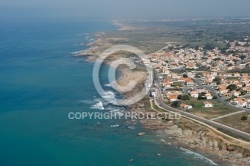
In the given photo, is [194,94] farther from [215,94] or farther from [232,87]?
[232,87]

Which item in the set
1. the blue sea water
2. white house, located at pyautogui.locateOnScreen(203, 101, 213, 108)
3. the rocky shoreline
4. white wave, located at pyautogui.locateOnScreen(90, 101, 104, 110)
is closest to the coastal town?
white house, located at pyautogui.locateOnScreen(203, 101, 213, 108)

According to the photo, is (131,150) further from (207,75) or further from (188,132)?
(207,75)

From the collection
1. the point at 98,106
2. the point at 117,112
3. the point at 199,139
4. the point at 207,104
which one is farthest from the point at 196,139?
the point at 98,106

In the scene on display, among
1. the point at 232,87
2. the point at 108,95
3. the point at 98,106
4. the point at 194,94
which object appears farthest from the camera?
the point at 232,87

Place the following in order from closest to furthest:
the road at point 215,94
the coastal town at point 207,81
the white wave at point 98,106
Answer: the coastal town at point 207,81 < the road at point 215,94 < the white wave at point 98,106

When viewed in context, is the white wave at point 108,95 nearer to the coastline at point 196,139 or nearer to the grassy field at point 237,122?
the coastline at point 196,139

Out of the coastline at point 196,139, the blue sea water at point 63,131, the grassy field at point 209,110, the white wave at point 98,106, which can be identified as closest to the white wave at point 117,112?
the blue sea water at point 63,131

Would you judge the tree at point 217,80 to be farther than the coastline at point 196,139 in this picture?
Yes

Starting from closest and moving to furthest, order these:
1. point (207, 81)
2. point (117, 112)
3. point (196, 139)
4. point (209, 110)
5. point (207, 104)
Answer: point (196, 139) → point (209, 110) → point (117, 112) → point (207, 104) → point (207, 81)
